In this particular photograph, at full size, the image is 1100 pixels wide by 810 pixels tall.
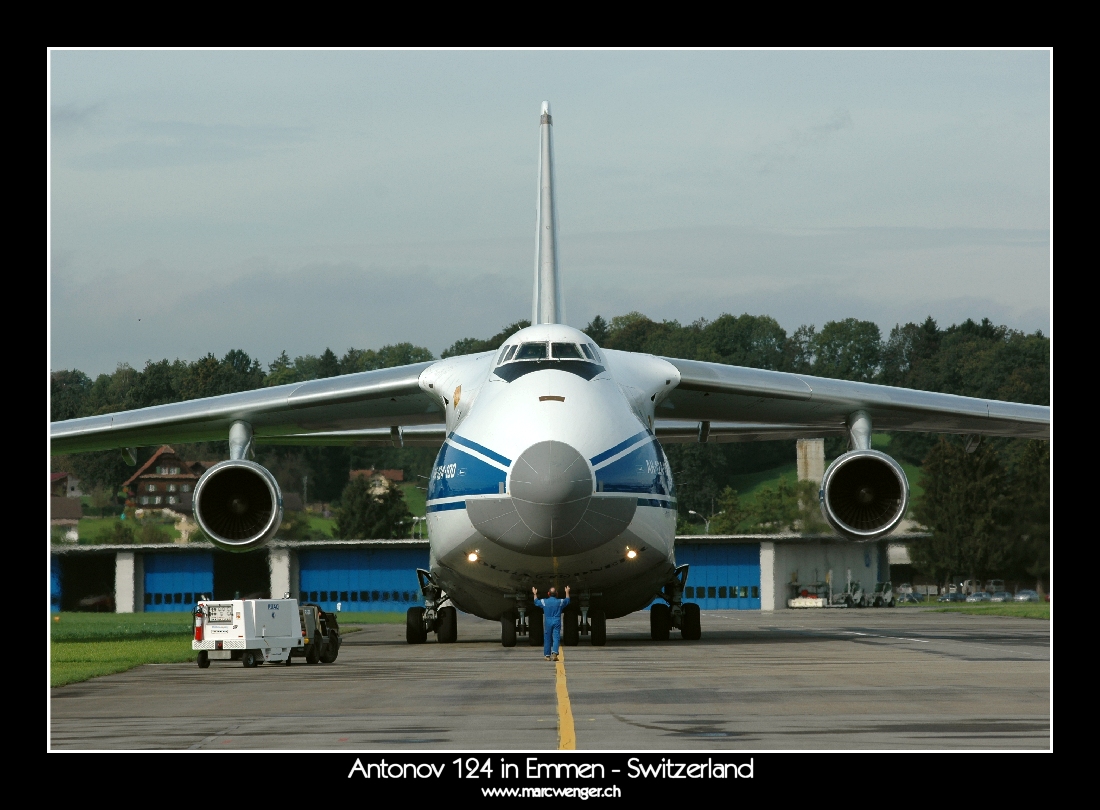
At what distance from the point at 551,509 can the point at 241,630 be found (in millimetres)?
3911

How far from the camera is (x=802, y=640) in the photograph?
77.9 ft

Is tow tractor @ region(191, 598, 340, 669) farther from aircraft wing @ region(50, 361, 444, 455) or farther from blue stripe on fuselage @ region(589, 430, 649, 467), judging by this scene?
aircraft wing @ region(50, 361, 444, 455)

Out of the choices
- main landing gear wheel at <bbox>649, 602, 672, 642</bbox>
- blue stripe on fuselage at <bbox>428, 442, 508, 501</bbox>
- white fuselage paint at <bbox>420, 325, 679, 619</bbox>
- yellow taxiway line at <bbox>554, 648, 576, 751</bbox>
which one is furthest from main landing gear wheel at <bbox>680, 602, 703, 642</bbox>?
yellow taxiway line at <bbox>554, 648, 576, 751</bbox>

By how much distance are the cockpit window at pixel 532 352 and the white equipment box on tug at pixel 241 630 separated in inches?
174

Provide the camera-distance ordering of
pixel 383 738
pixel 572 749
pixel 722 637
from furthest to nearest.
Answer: pixel 722 637 → pixel 383 738 → pixel 572 749

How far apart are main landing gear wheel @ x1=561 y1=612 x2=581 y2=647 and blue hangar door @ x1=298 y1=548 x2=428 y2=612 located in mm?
36252

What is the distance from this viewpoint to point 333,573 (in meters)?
56.7

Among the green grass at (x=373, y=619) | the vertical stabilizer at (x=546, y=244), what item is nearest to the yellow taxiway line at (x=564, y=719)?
the vertical stabilizer at (x=546, y=244)

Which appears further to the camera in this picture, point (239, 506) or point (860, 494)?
point (239, 506)

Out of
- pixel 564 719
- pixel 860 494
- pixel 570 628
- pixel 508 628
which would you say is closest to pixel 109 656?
pixel 508 628

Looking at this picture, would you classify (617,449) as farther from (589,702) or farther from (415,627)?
(415,627)

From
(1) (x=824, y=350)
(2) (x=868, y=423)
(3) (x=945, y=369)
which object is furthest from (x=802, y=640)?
(1) (x=824, y=350)
